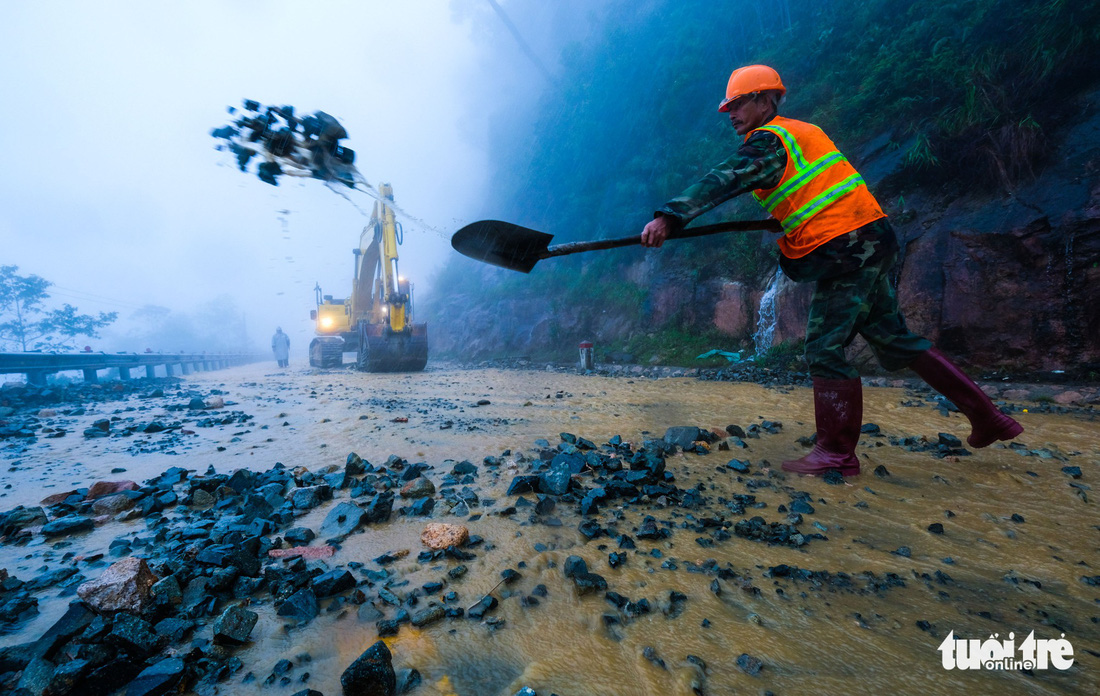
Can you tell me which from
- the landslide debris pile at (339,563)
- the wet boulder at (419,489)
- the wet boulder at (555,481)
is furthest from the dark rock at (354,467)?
the wet boulder at (555,481)

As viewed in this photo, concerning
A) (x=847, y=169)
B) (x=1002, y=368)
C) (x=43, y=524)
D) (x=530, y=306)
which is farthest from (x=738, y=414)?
(x=530, y=306)

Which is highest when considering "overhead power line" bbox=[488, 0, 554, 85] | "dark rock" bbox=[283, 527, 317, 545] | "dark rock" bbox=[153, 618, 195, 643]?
"overhead power line" bbox=[488, 0, 554, 85]

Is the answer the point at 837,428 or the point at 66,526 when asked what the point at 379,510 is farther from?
the point at 837,428

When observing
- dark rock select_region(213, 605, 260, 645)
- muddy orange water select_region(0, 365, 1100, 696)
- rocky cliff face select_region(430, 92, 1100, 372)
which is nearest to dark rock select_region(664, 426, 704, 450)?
muddy orange water select_region(0, 365, 1100, 696)

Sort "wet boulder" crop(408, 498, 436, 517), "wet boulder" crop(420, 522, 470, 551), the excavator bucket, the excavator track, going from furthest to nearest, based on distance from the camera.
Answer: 1. the excavator track
2. the excavator bucket
3. "wet boulder" crop(408, 498, 436, 517)
4. "wet boulder" crop(420, 522, 470, 551)

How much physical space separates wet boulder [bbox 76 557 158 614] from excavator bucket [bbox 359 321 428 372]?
1210cm

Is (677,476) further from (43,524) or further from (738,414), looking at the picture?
(43,524)

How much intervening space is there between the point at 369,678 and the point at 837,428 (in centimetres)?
252

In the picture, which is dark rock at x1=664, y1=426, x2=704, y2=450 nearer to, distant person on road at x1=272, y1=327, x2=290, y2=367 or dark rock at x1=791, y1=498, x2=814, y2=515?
dark rock at x1=791, y1=498, x2=814, y2=515

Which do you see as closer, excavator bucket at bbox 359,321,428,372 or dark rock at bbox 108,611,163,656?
dark rock at bbox 108,611,163,656

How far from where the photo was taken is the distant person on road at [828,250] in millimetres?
2342

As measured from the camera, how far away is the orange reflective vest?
2357 millimetres

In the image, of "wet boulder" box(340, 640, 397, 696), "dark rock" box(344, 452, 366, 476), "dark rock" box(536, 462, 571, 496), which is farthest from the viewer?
"dark rock" box(344, 452, 366, 476)

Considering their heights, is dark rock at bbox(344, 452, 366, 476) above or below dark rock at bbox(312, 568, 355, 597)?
above
